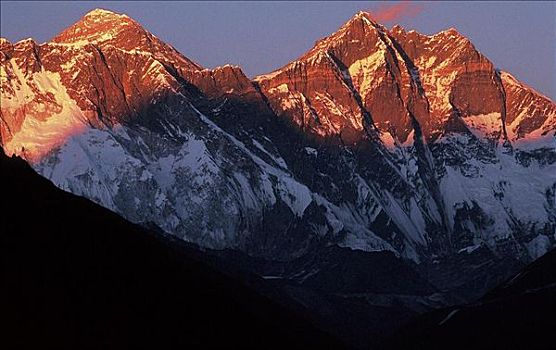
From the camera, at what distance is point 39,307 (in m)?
179

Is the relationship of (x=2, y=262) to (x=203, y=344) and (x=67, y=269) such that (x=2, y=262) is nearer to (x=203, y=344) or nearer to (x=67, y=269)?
(x=67, y=269)

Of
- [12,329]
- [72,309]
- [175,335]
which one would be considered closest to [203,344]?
[175,335]

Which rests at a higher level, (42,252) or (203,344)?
(42,252)

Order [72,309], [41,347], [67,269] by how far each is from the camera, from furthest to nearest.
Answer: [67,269], [72,309], [41,347]

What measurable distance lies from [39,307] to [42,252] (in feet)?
62.6

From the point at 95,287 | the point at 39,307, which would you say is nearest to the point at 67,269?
the point at 95,287

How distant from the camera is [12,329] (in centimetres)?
17100

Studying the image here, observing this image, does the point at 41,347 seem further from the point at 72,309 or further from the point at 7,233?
the point at 7,233

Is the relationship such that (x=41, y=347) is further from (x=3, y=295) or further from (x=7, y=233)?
(x=7, y=233)

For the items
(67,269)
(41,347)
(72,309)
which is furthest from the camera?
(67,269)

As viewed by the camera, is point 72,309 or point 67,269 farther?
point 67,269

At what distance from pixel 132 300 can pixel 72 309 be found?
15.5 metres

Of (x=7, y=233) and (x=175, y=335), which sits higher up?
(x=7, y=233)

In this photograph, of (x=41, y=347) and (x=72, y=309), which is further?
(x=72, y=309)
